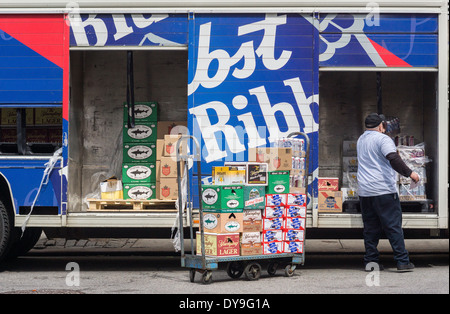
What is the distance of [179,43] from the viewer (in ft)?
30.2

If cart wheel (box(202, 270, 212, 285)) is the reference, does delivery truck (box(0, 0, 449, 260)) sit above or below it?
above

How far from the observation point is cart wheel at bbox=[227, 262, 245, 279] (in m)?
8.41

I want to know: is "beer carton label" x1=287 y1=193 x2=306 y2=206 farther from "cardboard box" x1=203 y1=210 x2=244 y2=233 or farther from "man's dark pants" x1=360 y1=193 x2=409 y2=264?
"man's dark pants" x1=360 y1=193 x2=409 y2=264

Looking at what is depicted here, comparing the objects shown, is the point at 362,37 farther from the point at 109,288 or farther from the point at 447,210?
the point at 109,288

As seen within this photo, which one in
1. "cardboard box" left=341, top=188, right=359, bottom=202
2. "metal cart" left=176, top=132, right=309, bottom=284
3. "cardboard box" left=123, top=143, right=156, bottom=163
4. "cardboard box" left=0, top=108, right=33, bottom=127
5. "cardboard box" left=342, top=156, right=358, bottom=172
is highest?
"cardboard box" left=0, top=108, right=33, bottom=127

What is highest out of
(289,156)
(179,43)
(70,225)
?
(179,43)

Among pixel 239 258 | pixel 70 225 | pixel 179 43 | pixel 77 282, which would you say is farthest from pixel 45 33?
pixel 239 258

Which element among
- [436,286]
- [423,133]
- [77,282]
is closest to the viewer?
[436,286]

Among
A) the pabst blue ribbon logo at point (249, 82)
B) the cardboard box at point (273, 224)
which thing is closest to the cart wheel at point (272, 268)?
the cardboard box at point (273, 224)

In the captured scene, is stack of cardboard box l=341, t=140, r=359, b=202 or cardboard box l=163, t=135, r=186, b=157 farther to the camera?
cardboard box l=163, t=135, r=186, b=157

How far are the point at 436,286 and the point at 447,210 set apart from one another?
1.53 m

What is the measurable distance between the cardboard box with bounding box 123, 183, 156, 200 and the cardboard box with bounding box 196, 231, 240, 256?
212 centimetres

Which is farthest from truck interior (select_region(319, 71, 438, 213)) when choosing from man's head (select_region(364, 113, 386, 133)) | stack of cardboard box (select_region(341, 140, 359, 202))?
man's head (select_region(364, 113, 386, 133))

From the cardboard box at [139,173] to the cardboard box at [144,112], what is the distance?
0.66m
